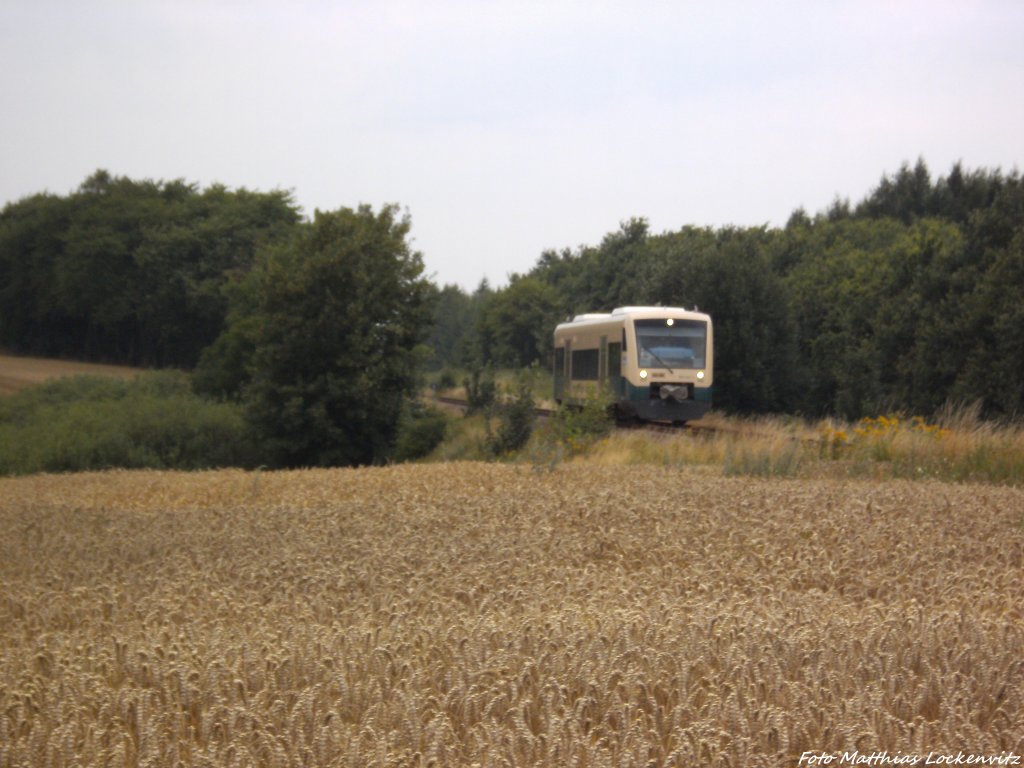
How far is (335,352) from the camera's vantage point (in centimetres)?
3706

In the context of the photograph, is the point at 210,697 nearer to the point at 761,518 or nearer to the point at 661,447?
the point at 761,518

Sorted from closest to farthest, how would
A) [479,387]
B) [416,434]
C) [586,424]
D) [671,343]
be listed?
[586,424], [671,343], [479,387], [416,434]

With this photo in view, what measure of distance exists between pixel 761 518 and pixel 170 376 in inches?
2117

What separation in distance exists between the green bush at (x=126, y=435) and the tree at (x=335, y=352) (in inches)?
92.4

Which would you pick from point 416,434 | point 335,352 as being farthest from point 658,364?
point 335,352

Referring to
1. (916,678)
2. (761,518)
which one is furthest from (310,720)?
(761,518)

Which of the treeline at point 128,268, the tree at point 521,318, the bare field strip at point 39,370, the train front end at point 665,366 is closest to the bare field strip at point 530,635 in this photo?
the train front end at point 665,366

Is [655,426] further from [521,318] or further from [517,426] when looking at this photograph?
[521,318]

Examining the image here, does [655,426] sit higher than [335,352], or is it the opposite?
[335,352]

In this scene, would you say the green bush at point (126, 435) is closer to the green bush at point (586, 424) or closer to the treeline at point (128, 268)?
the green bush at point (586, 424)

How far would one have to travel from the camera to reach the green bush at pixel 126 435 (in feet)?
120

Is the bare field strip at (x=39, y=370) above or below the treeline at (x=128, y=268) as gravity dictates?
below

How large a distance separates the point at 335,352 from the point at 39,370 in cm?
3336

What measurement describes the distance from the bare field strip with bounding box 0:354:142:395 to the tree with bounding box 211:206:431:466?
2432 cm
